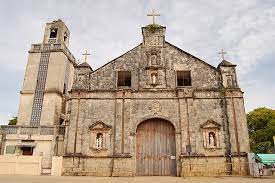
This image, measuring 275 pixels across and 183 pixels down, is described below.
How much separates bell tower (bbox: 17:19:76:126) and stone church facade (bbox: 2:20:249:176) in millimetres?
4018

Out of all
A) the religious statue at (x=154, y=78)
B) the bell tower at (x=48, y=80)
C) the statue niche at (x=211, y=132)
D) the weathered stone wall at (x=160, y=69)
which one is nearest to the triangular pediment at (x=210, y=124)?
the statue niche at (x=211, y=132)

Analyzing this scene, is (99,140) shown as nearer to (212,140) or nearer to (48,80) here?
(212,140)

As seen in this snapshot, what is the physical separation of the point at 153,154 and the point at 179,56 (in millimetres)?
8042

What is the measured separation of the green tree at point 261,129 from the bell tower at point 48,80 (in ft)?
82.9

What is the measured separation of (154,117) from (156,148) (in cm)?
223

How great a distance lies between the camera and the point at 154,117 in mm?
19750

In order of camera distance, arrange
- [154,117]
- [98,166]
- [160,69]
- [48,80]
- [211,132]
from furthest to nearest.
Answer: [48,80], [160,69], [154,117], [211,132], [98,166]

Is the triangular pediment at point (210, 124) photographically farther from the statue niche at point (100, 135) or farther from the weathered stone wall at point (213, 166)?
the statue niche at point (100, 135)

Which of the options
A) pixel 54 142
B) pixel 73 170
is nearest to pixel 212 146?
pixel 73 170

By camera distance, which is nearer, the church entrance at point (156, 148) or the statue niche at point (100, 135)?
the church entrance at point (156, 148)

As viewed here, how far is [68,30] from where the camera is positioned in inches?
1239

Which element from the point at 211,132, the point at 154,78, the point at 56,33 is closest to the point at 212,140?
the point at 211,132

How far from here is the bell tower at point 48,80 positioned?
25.9 meters

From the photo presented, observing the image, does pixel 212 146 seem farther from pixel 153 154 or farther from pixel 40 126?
pixel 40 126
